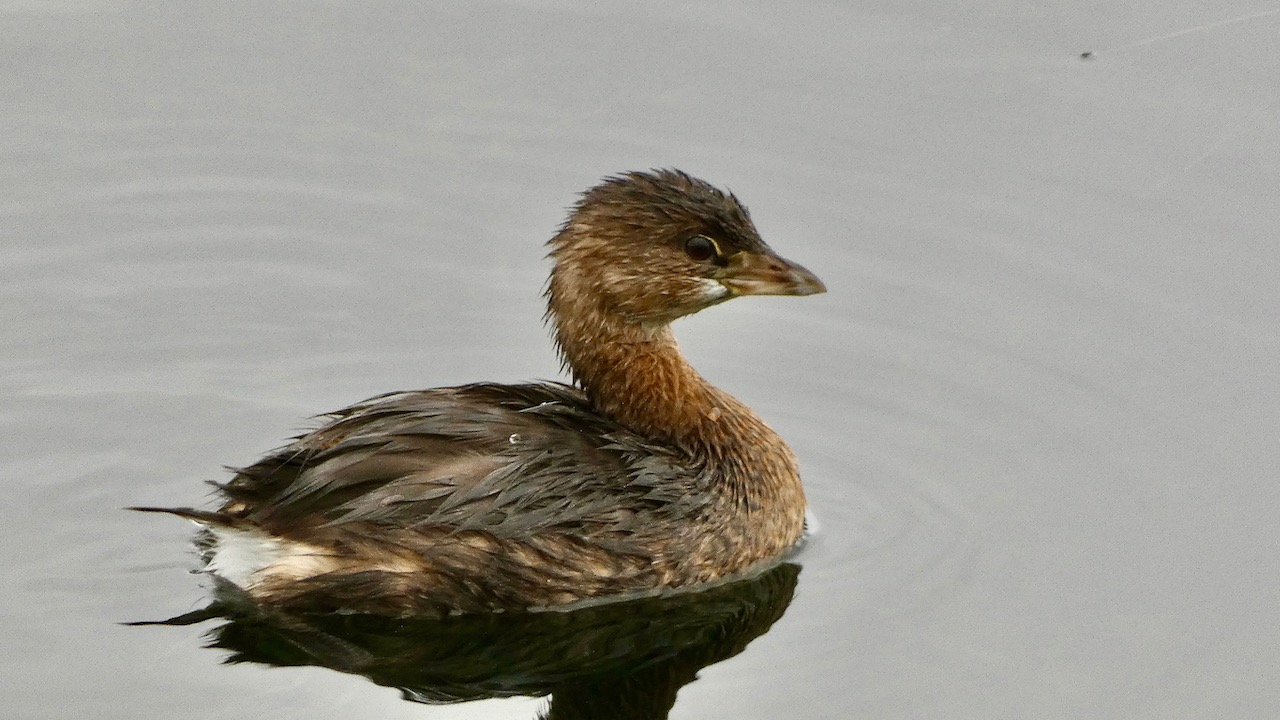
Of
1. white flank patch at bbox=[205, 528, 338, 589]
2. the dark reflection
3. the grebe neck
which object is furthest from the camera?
the grebe neck

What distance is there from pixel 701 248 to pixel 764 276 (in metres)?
0.26

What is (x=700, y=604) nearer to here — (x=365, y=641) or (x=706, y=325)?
(x=365, y=641)

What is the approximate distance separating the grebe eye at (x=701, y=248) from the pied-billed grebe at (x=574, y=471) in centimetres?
1

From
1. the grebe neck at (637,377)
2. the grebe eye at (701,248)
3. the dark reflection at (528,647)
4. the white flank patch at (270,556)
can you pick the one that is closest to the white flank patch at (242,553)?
the white flank patch at (270,556)

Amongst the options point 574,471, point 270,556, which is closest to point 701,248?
point 574,471

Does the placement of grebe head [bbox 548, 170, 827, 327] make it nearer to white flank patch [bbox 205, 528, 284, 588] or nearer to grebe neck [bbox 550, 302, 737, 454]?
grebe neck [bbox 550, 302, 737, 454]

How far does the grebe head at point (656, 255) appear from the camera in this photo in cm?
773

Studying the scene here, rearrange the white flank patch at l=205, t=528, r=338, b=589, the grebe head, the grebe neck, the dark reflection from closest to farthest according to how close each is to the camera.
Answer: the dark reflection < the white flank patch at l=205, t=528, r=338, b=589 < the grebe head < the grebe neck

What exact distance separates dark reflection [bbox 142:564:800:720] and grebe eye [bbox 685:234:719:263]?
1252 mm

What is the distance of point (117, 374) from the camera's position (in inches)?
344

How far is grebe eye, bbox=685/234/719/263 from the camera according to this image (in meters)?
7.78

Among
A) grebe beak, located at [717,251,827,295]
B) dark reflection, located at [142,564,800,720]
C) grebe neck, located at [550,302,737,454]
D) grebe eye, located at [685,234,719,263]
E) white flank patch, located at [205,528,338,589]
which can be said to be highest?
grebe eye, located at [685,234,719,263]

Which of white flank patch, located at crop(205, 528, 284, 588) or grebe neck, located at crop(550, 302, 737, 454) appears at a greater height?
grebe neck, located at crop(550, 302, 737, 454)

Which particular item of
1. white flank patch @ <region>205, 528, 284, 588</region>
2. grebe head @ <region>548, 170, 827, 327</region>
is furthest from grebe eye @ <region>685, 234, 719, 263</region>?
white flank patch @ <region>205, 528, 284, 588</region>
